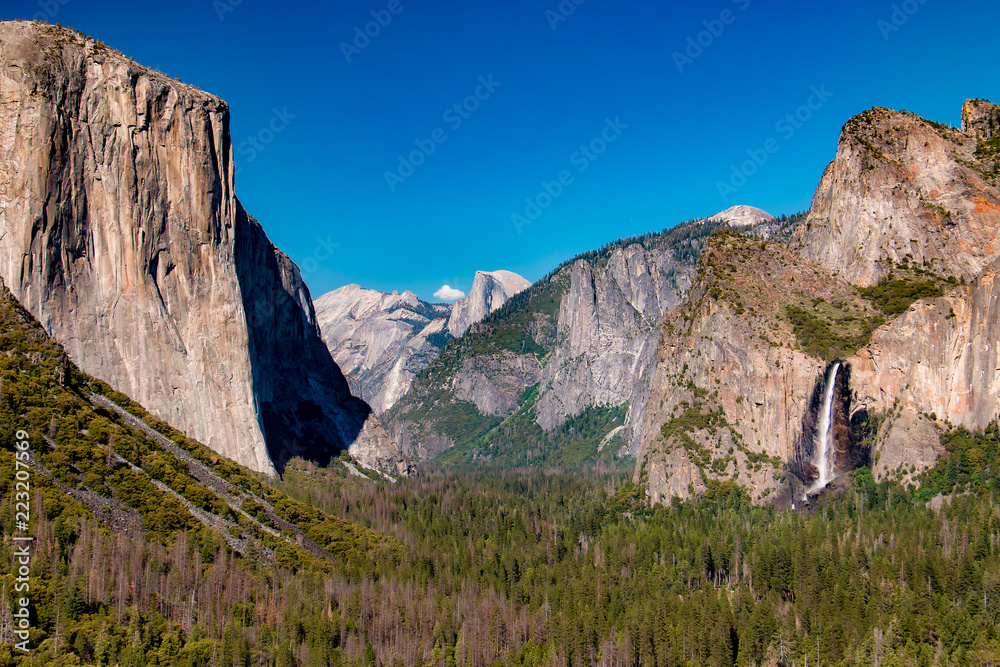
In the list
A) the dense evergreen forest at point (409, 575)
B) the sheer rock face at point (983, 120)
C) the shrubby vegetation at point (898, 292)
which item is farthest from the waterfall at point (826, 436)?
the sheer rock face at point (983, 120)

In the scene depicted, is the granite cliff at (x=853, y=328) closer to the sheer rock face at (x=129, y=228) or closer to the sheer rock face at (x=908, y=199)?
the sheer rock face at (x=908, y=199)

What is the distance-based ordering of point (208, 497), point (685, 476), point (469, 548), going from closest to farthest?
point (208, 497) < point (469, 548) < point (685, 476)

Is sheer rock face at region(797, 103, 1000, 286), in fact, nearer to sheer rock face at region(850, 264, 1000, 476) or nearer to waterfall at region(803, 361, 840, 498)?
sheer rock face at region(850, 264, 1000, 476)

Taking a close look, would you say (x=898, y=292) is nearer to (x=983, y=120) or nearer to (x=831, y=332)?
(x=831, y=332)

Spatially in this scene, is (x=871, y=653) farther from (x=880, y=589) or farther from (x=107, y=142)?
(x=107, y=142)

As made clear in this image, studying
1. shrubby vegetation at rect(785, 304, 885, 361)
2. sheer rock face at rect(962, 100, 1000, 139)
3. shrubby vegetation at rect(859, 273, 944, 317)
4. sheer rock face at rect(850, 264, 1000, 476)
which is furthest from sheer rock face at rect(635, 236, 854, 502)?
sheer rock face at rect(962, 100, 1000, 139)

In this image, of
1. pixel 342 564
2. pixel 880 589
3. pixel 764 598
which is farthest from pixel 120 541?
pixel 880 589

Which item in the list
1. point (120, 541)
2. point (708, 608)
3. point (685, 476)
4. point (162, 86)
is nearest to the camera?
point (120, 541)
